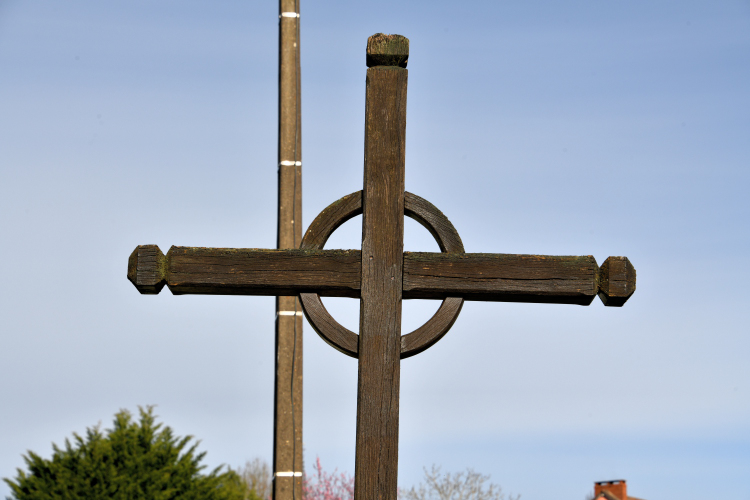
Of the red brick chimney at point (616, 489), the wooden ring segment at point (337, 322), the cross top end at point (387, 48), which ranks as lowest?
the red brick chimney at point (616, 489)

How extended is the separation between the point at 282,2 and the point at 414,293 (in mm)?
5486

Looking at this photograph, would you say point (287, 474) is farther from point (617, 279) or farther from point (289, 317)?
point (617, 279)

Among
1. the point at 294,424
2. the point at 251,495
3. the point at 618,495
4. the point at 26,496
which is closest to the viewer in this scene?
the point at 294,424

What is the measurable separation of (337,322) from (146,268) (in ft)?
2.99

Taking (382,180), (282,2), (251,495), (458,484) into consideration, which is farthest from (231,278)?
(458,484)

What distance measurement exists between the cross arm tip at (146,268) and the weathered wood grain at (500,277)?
1124 millimetres

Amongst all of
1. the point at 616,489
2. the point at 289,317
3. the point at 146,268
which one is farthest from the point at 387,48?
the point at 616,489

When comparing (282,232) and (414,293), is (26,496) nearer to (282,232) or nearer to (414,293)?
(282,232)

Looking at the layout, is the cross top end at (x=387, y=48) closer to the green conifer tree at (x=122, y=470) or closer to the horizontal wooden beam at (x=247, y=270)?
the horizontal wooden beam at (x=247, y=270)

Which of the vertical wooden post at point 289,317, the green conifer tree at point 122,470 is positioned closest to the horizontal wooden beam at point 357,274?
the vertical wooden post at point 289,317

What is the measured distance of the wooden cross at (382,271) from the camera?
3.88 metres

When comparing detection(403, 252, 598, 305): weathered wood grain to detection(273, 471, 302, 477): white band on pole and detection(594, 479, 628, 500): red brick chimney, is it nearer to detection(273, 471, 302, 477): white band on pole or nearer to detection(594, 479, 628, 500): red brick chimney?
detection(273, 471, 302, 477): white band on pole

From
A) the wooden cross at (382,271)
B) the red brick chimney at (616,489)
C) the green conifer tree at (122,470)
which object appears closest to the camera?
the wooden cross at (382,271)

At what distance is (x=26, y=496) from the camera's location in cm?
1098
